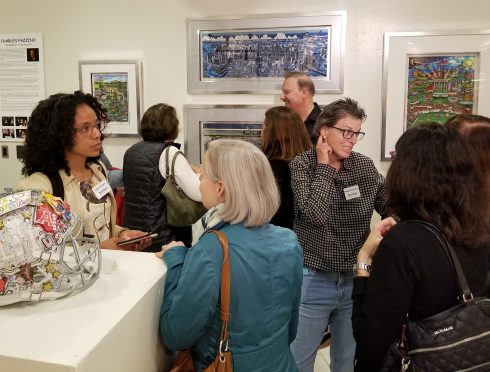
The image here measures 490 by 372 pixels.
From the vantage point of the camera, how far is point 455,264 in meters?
0.93

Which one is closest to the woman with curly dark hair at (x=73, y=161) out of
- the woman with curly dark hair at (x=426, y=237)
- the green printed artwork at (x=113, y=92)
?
the woman with curly dark hair at (x=426, y=237)

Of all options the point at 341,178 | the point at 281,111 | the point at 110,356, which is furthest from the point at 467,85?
the point at 110,356

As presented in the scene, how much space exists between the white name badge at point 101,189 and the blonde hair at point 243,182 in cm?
61

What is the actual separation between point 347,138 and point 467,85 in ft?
4.76

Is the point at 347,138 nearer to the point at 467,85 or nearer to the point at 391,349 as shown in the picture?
the point at 391,349

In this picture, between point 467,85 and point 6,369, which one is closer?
point 6,369

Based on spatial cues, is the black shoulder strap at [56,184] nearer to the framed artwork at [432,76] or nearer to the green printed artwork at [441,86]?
the framed artwork at [432,76]

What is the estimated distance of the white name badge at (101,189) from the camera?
60.6 inches

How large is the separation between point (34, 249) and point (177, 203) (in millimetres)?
1443

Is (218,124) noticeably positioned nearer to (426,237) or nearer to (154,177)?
(154,177)

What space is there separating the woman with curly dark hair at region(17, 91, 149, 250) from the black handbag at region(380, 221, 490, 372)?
0.88 metres

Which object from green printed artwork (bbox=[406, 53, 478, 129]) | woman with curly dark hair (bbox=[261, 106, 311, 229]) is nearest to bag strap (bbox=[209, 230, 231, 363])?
woman with curly dark hair (bbox=[261, 106, 311, 229])

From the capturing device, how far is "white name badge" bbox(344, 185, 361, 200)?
161 centimetres

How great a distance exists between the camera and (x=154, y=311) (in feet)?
3.00
